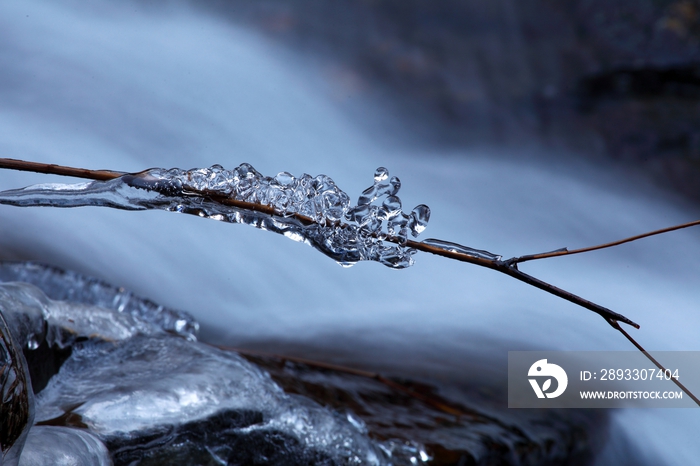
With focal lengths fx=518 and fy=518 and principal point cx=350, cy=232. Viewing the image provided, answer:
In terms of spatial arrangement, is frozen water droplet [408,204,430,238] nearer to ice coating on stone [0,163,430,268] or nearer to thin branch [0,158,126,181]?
ice coating on stone [0,163,430,268]

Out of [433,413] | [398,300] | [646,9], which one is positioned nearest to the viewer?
[433,413]

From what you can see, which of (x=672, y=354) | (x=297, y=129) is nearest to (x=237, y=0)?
(x=297, y=129)

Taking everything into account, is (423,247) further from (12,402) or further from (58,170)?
(12,402)

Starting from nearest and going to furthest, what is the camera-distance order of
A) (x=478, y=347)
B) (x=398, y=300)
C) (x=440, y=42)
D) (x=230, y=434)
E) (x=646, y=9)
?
(x=230, y=434) < (x=478, y=347) < (x=398, y=300) < (x=646, y=9) < (x=440, y=42)

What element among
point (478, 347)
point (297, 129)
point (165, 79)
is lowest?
point (478, 347)

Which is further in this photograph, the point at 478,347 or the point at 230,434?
the point at 478,347

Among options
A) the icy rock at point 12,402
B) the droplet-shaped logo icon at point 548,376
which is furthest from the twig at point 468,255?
the droplet-shaped logo icon at point 548,376

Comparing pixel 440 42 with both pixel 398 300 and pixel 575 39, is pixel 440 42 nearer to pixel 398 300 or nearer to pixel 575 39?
pixel 575 39
